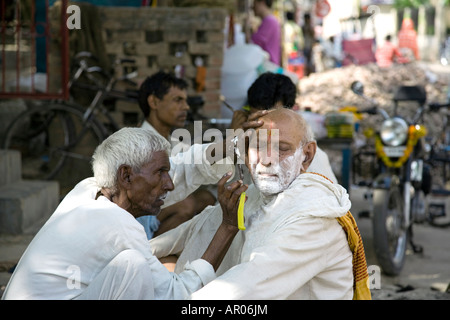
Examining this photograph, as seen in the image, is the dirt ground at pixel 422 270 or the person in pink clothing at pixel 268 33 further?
the person in pink clothing at pixel 268 33

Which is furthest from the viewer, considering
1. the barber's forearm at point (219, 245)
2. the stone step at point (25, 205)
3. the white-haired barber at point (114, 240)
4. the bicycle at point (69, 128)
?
the bicycle at point (69, 128)

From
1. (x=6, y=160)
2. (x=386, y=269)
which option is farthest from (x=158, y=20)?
(x=386, y=269)

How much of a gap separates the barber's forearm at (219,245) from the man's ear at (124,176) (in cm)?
40

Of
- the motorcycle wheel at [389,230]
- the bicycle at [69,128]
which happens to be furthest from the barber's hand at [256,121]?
the bicycle at [69,128]

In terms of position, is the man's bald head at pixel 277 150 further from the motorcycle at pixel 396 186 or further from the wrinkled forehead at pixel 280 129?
the motorcycle at pixel 396 186

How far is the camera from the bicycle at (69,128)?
6113mm

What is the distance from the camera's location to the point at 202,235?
9.62 feet

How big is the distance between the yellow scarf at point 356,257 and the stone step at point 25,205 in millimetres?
3073

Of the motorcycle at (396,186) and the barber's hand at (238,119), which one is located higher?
the barber's hand at (238,119)

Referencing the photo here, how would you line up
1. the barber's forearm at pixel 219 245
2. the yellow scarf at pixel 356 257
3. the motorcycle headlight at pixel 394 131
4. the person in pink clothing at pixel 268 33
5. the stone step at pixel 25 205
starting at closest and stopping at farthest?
the yellow scarf at pixel 356 257 < the barber's forearm at pixel 219 245 < the stone step at pixel 25 205 < the motorcycle headlight at pixel 394 131 < the person in pink clothing at pixel 268 33

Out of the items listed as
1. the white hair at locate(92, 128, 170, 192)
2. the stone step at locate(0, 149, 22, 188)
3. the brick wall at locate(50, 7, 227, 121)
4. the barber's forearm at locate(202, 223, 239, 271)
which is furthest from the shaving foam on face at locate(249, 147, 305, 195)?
the brick wall at locate(50, 7, 227, 121)

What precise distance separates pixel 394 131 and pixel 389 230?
0.87 m

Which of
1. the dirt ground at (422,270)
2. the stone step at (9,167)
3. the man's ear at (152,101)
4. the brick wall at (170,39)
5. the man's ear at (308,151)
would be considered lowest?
the dirt ground at (422,270)

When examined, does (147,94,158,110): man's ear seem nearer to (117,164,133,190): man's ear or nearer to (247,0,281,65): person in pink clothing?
(117,164,133,190): man's ear
